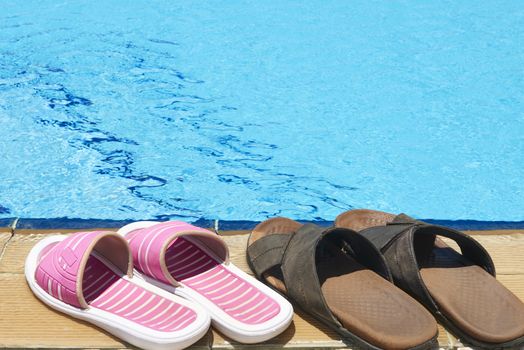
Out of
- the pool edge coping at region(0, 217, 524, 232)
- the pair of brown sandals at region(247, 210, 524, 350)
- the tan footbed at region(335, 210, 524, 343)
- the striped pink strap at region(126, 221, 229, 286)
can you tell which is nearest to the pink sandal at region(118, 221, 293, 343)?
the striped pink strap at region(126, 221, 229, 286)

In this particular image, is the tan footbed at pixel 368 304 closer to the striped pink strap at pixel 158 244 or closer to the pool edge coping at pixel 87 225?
the striped pink strap at pixel 158 244

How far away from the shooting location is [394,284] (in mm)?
2096

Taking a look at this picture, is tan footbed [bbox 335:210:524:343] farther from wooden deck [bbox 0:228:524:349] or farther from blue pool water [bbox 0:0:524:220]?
blue pool water [bbox 0:0:524:220]

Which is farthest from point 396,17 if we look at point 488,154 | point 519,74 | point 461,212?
point 461,212

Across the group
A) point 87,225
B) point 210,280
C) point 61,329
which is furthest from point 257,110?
point 61,329

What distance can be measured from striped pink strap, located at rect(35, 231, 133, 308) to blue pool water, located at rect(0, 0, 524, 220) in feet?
5.13

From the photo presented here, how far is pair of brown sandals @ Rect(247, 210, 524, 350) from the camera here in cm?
188

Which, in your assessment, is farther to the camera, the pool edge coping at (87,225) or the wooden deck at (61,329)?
the pool edge coping at (87,225)

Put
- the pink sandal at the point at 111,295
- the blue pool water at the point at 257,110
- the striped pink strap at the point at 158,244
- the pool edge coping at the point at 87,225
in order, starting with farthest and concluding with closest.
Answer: the blue pool water at the point at 257,110 → the pool edge coping at the point at 87,225 → the striped pink strap at the point at 158,244 → the pink sandal at the point at 111,295

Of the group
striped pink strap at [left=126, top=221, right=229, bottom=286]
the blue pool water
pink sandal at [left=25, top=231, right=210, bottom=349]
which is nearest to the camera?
pink sandal at [left=25, top=231, right=210, bottom=349]

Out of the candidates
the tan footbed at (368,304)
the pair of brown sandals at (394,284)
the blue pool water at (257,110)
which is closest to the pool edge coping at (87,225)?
the pair of brown sandals at (394,284)

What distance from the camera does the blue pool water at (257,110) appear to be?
12.9ft

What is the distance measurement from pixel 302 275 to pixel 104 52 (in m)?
4.24

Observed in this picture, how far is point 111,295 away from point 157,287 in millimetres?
145
